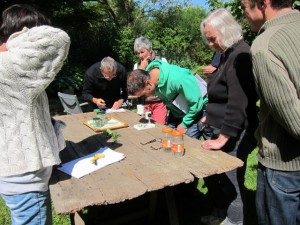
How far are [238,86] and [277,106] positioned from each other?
698 mm

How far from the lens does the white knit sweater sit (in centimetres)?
129

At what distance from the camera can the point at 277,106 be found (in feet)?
4.51

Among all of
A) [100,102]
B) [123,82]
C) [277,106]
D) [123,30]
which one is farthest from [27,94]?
[123,30]

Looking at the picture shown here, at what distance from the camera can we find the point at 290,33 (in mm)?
1366

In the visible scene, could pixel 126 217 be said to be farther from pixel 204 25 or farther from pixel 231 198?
pixel 204 25

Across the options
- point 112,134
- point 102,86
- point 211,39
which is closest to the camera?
point 211,39

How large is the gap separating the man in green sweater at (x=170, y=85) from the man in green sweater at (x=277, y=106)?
3.65ft

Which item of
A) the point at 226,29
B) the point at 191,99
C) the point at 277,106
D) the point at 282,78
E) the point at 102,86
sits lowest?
the point at 102,86

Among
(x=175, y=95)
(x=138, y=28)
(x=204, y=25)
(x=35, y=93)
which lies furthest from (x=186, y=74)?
(x=138, y=28)

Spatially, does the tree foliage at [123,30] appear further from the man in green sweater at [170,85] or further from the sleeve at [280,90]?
the sleeve at [280,90]

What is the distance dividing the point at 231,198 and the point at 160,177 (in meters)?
0.88

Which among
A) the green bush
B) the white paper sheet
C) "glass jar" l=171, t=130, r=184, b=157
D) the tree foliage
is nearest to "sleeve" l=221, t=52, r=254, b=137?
"glass jar" l=171, t=130, r=184, b=157

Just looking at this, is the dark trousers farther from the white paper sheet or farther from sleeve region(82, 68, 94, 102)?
sleeve region(82, 68, 94, 102)

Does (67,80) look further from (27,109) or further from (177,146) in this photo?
(27,109)
